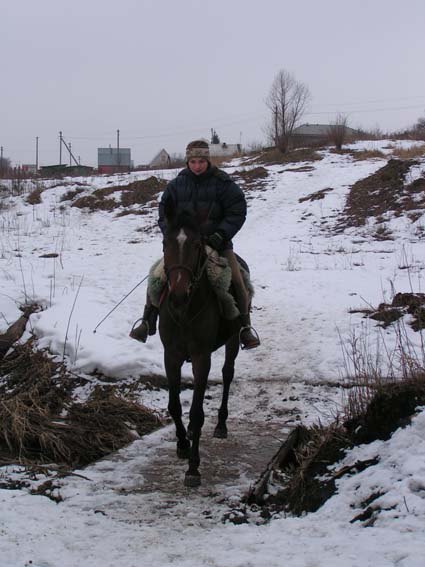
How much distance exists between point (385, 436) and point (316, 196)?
1735cm

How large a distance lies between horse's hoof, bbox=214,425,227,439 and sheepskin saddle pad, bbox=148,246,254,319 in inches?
51.8

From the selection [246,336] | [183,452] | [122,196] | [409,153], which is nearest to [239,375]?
[246,336]

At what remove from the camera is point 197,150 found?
5.04 m

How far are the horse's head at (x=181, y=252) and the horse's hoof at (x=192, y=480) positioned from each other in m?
1.47

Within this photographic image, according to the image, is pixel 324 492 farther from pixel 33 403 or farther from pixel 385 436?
pixel 33 403

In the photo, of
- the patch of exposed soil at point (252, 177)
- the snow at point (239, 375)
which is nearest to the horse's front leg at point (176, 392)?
the snow at point (239, 375)

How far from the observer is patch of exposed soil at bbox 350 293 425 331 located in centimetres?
796

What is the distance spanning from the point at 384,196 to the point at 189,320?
15.2 metres

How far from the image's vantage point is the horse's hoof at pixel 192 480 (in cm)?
430

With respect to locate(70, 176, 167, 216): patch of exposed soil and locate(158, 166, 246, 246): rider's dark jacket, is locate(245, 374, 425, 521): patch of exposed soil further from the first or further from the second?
locate(70, 176, 167, 216): patch of exposed soil

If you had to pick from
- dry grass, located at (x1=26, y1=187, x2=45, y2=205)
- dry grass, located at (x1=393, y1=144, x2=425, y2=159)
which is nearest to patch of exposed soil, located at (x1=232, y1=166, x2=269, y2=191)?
dry grass, located at (x1=393, y1=144, x2=425, y2=159)

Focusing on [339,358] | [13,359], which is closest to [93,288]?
[13,359]

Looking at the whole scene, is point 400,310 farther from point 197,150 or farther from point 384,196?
point 384,196

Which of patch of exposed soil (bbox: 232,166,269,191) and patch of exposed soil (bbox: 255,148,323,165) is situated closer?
patch of exposed soil (bbox: 232,166,269,191)
